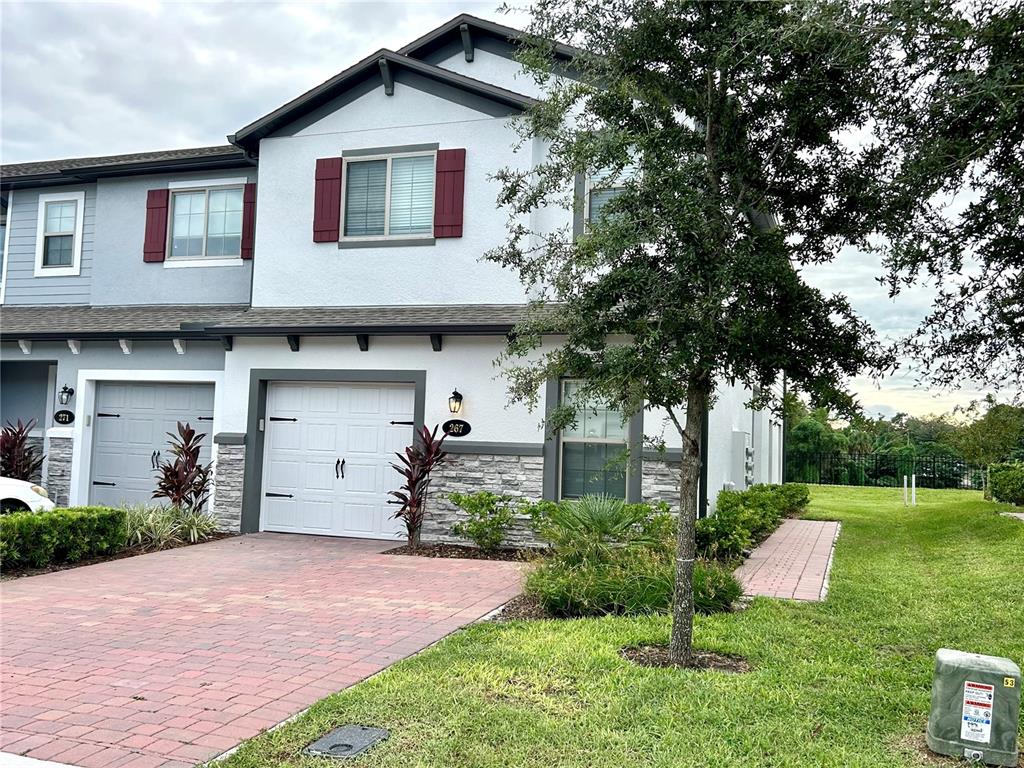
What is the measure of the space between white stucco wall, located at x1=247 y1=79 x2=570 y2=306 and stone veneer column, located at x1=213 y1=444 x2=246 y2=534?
2463 mm

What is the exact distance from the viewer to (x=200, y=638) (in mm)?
6660

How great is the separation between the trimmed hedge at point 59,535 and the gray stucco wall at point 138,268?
15.3 ft

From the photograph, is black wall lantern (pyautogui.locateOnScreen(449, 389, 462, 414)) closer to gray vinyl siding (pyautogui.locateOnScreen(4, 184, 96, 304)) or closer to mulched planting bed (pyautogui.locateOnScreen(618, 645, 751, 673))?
mulched planting bed (pyautogui.locateOnScreen(618, 645, 751, 673))

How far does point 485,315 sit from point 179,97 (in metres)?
8.63

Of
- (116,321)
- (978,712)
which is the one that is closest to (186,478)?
(116,321)

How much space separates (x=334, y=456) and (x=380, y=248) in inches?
129

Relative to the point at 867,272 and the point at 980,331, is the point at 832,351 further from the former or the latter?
the point at 980,331

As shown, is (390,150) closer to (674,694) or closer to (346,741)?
(674,694)

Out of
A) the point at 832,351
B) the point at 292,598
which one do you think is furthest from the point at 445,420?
the point at 832,351

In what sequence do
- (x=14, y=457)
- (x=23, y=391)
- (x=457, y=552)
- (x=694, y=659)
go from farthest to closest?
1. (x=23, y=391)
2. (x=14, y=457)
3. (x=457, y=552)
4. (x=694, y=659)


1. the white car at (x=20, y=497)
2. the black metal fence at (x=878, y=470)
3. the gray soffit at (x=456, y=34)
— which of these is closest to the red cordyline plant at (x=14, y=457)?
the white car at (x=20, y=497)

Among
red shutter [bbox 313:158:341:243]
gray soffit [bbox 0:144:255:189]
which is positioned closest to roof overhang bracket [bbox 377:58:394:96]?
red shutter [bbox 313:158:341:243]

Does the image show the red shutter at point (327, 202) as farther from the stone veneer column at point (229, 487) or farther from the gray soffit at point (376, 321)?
the stone veneer column at point (229, 487)

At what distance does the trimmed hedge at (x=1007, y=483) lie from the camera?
18750mm
